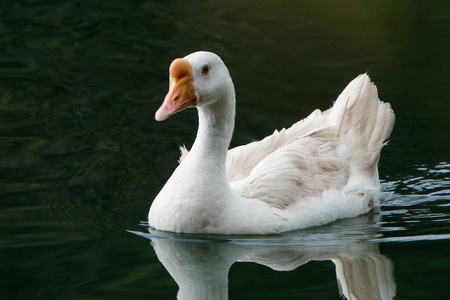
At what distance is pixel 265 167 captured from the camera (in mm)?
7824

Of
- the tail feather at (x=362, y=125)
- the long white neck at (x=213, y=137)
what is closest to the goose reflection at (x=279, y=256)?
the long white neck at (x=213, y=137)

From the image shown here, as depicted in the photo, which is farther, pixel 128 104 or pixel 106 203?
pixel 128 104

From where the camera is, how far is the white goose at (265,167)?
22.7 feet

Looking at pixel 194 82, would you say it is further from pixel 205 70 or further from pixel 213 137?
pixel 213 137

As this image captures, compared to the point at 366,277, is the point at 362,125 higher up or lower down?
higher up

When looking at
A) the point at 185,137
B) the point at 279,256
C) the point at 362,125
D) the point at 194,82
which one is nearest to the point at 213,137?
the point at 194,82

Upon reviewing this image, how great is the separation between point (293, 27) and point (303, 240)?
8254mm

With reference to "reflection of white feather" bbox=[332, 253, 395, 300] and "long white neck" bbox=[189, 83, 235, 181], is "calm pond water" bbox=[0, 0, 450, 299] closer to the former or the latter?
"reflection of white feather" bbox=[332, 253, 395, 300]

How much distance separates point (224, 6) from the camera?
1605 cm

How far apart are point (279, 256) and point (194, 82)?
167cm

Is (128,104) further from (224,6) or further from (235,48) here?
(224,6)

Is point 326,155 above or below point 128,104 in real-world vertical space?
below

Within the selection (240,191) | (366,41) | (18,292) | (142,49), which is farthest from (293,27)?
(18,292)

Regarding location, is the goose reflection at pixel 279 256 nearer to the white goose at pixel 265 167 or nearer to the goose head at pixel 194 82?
the white goose at pixel 265 167
